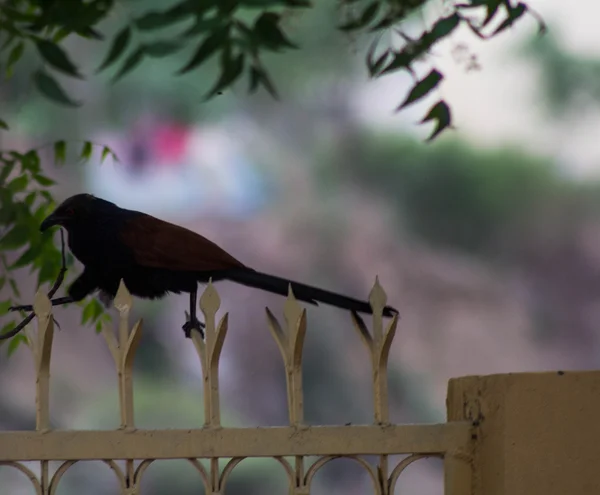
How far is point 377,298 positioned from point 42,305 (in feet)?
2.48

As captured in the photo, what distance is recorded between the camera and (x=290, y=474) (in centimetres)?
217

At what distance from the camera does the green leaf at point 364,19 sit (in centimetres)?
233

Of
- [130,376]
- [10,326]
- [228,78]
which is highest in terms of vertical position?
[228,78]

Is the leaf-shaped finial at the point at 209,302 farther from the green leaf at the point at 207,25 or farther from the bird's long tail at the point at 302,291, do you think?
the green leaf at the point at 207,25

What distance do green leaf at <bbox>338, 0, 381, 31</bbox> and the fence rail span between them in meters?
0.67

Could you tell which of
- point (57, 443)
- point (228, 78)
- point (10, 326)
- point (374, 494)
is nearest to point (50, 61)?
point (228, 78)

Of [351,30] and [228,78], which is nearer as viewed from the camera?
[228,78]

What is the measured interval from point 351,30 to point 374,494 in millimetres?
1110

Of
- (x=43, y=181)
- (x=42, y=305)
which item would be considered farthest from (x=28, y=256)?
(x=42, y=305)

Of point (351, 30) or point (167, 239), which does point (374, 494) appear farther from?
point (351, 30)

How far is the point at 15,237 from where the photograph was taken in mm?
3031

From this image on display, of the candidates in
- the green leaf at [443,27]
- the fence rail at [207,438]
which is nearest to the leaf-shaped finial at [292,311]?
the fence rail at [207,438]

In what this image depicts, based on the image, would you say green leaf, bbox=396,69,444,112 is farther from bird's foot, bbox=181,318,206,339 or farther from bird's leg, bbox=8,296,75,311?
bird's leg, bbox=8,296,75,311

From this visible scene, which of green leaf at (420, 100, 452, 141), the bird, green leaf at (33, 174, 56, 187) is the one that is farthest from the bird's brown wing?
green leaf at (33, 174, 56, 187)
